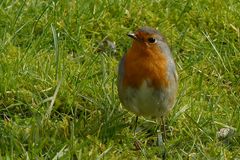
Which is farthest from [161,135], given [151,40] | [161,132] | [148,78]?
[151,40]

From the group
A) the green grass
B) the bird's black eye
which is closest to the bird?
the bird's black eye

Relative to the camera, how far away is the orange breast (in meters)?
5.44

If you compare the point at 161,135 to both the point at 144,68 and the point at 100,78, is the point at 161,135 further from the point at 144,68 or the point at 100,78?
the point at 100,78

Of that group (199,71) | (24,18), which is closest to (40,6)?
(24,18)

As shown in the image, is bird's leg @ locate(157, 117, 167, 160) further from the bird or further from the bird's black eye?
the bird's black eye

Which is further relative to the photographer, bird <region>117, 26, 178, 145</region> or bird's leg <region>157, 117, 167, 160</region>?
bird's leg <region>157, 117, 167, 160</region>

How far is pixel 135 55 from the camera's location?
550 centimetres

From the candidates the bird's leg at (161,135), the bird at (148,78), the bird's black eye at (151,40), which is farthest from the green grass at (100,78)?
the bird's black eye at (151,40)

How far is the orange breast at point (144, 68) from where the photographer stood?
5.44 meters

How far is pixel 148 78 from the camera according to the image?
5.44m

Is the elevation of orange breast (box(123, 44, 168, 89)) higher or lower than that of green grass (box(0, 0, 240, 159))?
higher

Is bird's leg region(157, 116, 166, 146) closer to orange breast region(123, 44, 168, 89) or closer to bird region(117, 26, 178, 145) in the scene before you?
bird region(117, 26, 178, 145)

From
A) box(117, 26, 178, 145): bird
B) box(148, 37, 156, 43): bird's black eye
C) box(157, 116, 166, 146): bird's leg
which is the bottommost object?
box(157, 116, 166, 146): bird's leg

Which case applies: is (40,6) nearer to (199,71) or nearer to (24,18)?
(24,18)
